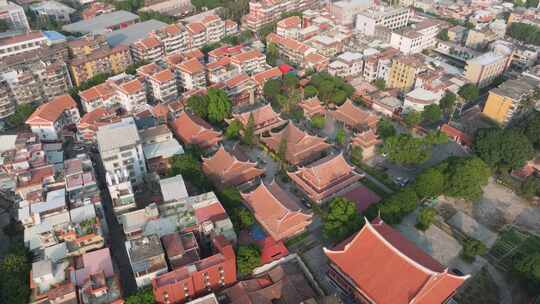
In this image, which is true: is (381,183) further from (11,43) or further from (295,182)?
(11,43)

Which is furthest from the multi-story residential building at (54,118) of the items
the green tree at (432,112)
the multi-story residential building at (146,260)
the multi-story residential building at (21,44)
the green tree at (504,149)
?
the green tree at (504,149)

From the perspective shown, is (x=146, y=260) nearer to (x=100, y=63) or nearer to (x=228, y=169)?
(x=228, y=169)

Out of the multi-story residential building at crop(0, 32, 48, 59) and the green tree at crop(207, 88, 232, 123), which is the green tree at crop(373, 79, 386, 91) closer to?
the green tree at crop(207, 88, 232, 123)

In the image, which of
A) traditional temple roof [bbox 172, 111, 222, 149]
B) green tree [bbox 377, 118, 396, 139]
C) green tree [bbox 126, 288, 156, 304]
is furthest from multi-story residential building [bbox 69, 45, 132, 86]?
green tree [bbox 126, 288, 156, 304]

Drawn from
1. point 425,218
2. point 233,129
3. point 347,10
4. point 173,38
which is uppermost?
point 347,10

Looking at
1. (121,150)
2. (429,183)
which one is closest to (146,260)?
(121,150)

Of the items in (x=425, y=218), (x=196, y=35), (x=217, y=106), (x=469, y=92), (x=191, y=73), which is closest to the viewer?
(x=425, y=218)

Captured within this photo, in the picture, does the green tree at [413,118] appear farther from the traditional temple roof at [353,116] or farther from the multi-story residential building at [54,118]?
the multi-story residential building at [54,118]
